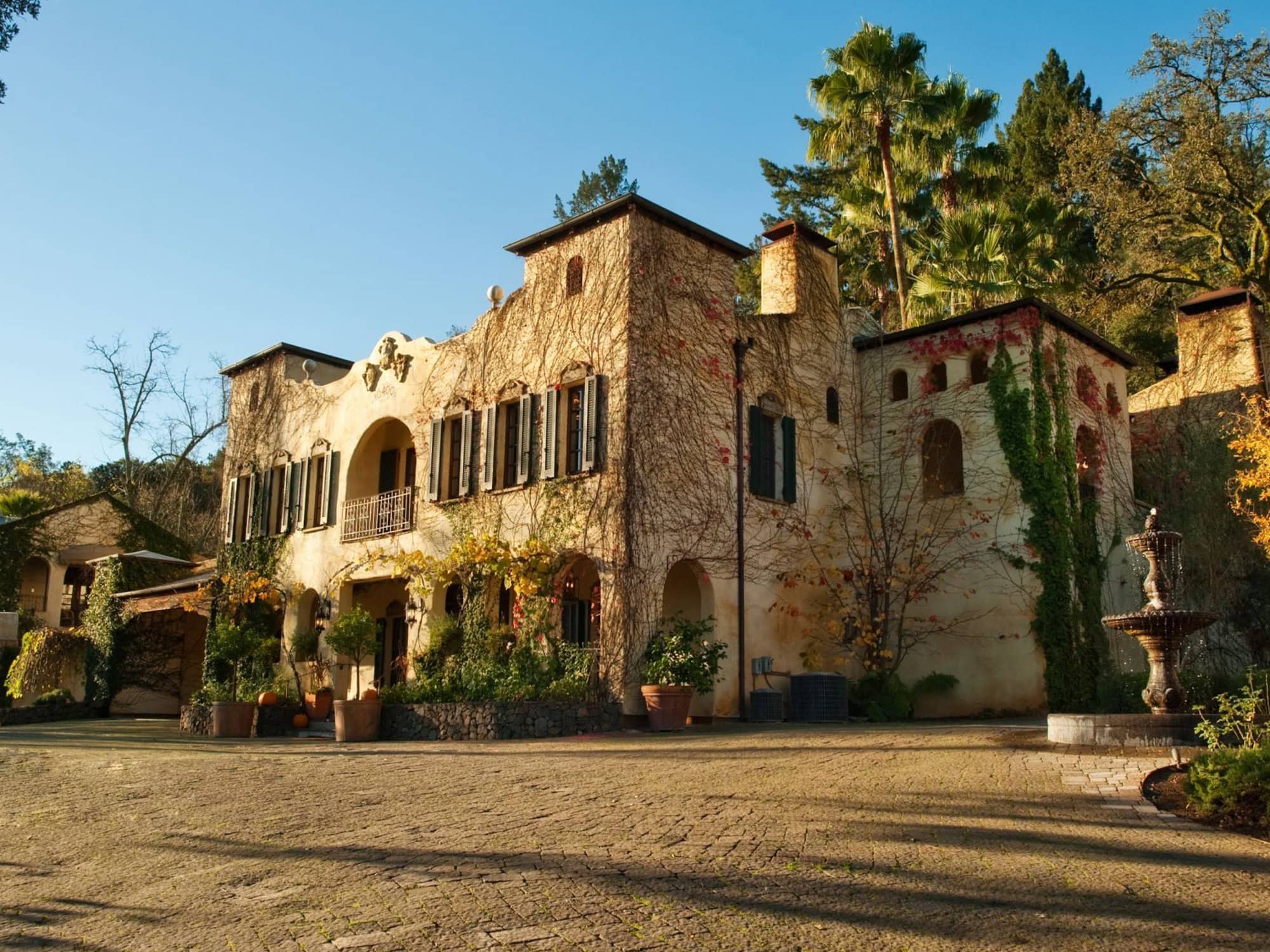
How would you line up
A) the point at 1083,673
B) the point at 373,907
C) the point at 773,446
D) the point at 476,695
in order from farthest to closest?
the point at 773,446
the point at 1083,673
the point at 476,695
the point at 373,907

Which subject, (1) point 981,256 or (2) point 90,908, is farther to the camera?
(1) point 981,256

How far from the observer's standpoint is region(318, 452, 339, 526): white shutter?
70.1ft

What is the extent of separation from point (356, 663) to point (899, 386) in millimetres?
10919

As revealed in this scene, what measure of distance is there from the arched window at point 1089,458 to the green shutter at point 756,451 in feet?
18.5

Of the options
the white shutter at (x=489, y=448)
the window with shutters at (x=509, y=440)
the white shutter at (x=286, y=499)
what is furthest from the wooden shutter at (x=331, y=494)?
the window with shutters at (x=509, y=440)

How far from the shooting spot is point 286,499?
2253 centimetres

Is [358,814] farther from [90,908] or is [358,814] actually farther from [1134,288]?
[1134,288]

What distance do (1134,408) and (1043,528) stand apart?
758cm

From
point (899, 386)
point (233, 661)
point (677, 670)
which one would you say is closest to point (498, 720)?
point (677, 670)

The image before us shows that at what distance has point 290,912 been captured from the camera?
203 inches

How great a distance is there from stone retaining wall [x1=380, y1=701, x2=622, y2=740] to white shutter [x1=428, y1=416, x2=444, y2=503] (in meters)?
5.00

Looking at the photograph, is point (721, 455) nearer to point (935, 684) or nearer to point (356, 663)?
point (935, 684)

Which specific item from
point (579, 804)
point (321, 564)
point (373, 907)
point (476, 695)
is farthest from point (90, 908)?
point (321, 564)

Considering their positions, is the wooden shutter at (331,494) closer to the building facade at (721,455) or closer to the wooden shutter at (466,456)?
the building facade at (721,455)
